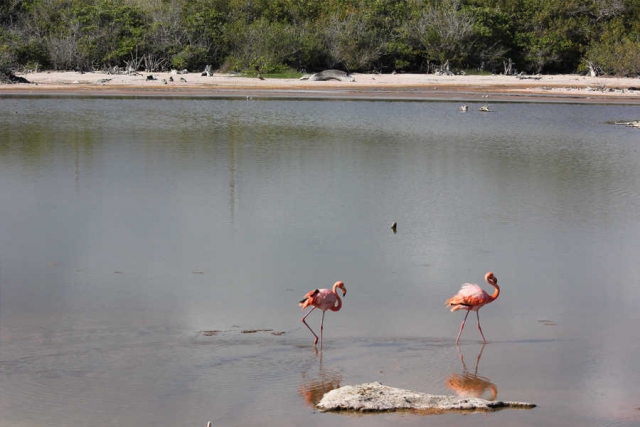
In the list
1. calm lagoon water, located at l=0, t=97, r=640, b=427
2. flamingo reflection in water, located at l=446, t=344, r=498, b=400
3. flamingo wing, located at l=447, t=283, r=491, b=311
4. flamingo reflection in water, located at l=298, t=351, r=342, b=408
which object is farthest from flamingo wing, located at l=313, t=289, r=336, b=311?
flamingo reflection in water, located at l=446, t=344, r=498, b=400

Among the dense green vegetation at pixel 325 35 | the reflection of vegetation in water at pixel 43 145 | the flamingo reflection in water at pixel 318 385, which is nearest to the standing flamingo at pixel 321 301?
the flamingo reflection in water at pixel 318 385

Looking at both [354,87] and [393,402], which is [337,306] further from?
[354,87]

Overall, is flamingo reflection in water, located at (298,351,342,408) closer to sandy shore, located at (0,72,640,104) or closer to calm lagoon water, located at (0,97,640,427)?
calm lagoon water, located at (0,97,640,427)

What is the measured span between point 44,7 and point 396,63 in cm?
1666

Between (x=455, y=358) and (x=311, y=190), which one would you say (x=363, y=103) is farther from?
(x=455, y=358)

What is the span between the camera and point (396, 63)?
142ft

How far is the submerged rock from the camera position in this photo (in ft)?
21.6

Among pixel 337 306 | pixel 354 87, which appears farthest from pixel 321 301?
pixel 354 87

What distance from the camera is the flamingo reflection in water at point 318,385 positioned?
693 centimetres

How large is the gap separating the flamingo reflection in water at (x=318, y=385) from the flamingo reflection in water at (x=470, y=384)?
88cm

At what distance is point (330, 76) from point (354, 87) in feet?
8.13

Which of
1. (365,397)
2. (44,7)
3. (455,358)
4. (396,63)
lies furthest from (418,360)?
(44,7)

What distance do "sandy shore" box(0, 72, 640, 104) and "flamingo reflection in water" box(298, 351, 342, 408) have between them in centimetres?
2792

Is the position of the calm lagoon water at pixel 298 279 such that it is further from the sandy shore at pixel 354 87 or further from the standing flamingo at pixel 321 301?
the sandy shore at pixel 354 87
